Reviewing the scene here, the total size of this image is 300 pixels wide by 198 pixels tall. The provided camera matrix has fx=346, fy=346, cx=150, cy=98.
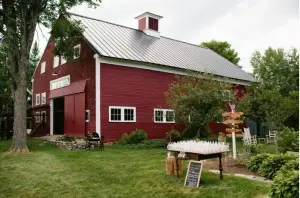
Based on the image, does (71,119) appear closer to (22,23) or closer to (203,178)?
(22,23)

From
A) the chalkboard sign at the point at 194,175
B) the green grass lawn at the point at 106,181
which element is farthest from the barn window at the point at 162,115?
the chalkboard sign at the point at 194,175

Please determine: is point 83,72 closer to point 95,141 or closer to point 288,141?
point 95,141

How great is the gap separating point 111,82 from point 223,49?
3044cm

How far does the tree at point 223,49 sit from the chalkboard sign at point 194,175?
39924 mm

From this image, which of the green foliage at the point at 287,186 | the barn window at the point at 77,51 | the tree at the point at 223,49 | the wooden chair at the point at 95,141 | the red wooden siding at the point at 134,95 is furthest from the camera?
the tree at the point at 223,49

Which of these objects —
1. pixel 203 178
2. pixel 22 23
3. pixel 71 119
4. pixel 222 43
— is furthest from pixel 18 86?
pixel 222 43

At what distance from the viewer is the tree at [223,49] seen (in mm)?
46469

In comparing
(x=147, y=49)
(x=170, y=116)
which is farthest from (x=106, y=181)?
(x=147, y=49)

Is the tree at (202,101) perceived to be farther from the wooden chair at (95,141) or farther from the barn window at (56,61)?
the barn window at (56,61)

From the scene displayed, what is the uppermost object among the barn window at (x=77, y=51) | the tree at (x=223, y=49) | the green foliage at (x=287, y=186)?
the tree at (x=223, y=49)

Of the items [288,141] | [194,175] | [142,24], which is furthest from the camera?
[142,24]

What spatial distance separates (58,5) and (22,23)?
201 centimetres

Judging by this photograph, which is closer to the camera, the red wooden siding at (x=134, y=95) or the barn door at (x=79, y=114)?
the red wooden siding at (x=134, y=95)

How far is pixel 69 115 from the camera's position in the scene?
21.8 meters
